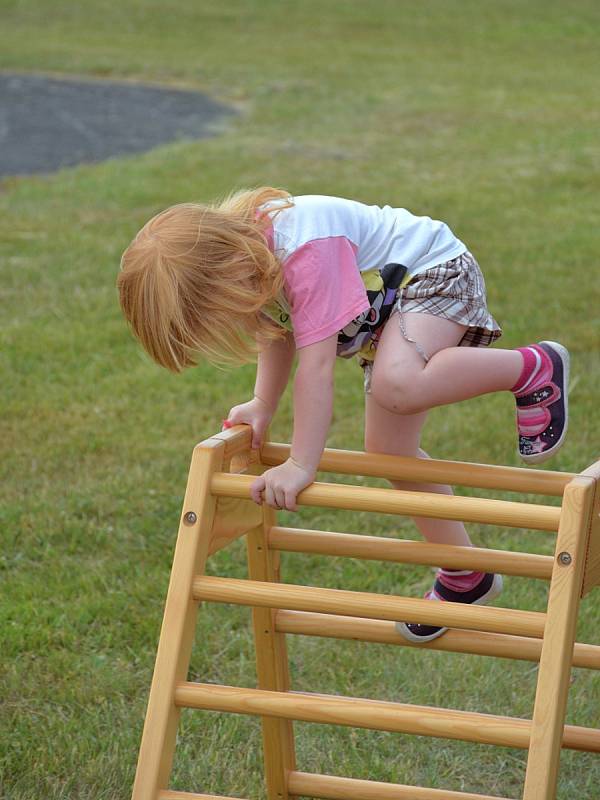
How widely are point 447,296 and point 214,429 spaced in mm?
2257

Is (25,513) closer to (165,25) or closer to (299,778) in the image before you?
(299,778)

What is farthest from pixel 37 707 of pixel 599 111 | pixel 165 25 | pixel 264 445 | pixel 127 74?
pixel 165 25

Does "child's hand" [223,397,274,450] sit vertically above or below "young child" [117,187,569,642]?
below

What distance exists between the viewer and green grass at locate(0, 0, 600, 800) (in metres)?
2.87

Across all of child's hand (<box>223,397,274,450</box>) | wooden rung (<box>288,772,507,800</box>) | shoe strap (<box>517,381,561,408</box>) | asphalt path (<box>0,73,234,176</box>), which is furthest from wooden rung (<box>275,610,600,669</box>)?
asphalt path (<box>0,73,234,176</box>)

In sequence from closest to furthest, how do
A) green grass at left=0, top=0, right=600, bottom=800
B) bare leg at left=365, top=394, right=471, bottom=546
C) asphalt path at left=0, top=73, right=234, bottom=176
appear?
bare leg at left=365, top=394, right=471, bottom=546 → green grass at left=0, top=0, right=600, bottom=800 → asphalt path at left=0, top=73, right=234, bottom=176

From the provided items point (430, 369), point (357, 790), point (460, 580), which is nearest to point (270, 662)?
point (357, 790)

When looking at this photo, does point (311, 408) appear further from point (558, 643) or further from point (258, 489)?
point (558, 643)

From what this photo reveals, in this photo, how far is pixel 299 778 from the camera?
256cm

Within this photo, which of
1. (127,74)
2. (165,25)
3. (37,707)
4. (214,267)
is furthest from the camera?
(165,25)

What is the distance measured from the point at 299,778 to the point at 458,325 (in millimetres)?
992

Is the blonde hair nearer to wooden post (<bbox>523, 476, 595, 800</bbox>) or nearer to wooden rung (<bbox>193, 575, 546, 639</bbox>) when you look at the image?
Result: wooden rung (<bbox>193, 575, 546, 639</bbox>)

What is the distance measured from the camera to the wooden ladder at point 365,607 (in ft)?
6.75

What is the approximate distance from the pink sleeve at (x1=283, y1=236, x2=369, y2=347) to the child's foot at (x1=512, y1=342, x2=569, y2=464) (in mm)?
408
